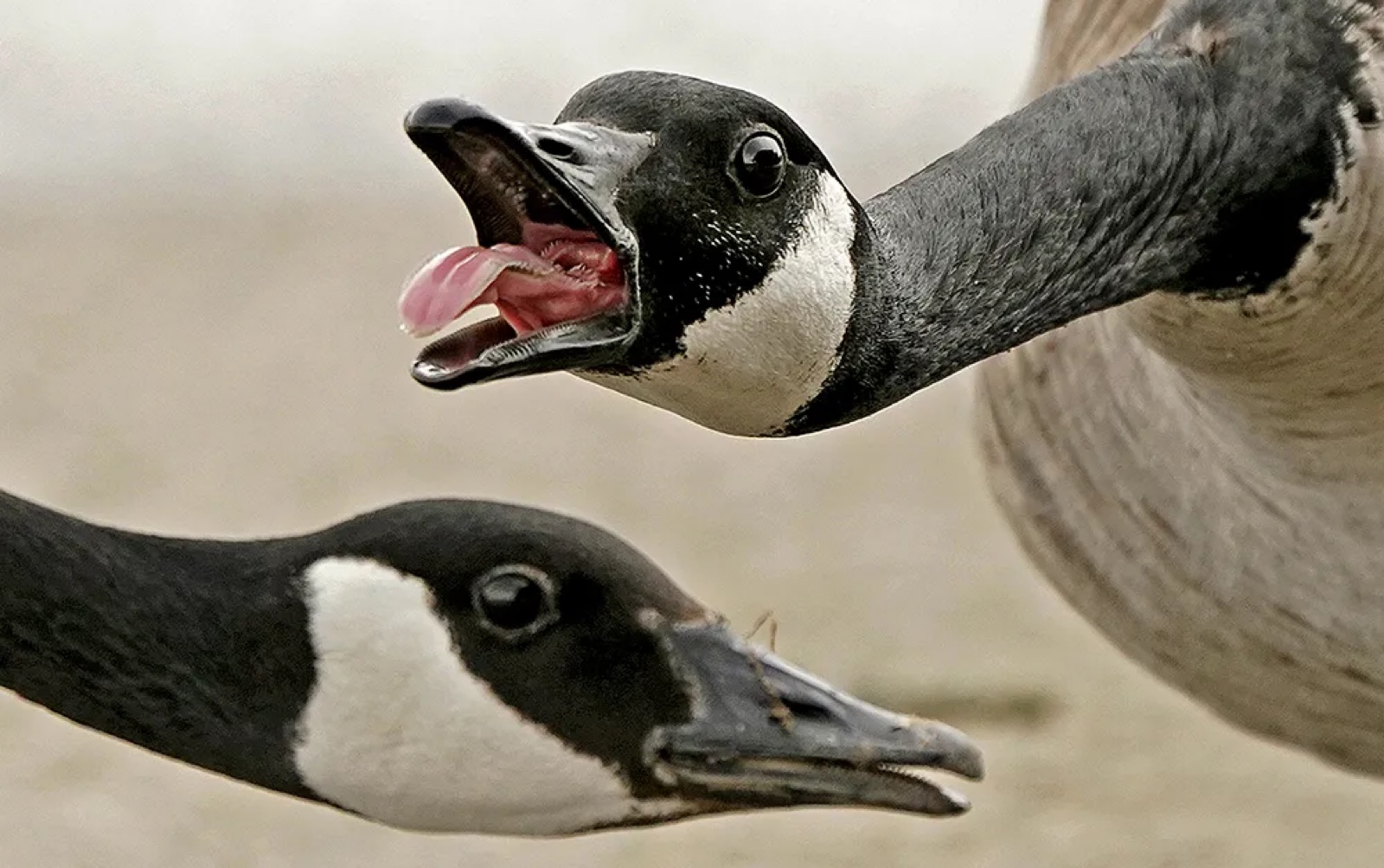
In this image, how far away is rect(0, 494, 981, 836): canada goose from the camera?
224 centimetres

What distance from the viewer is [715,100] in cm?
159

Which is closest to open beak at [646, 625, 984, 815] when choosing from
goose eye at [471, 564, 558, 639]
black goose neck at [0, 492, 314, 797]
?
goose eye at [471, 564, 558, 639]

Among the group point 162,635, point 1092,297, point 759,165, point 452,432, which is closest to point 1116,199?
point 1092,297

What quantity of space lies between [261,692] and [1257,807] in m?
2.39

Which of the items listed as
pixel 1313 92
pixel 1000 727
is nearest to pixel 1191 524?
pixel 1313 92

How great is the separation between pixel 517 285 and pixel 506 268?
0.01m

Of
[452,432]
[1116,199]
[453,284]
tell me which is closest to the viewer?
[453,284]

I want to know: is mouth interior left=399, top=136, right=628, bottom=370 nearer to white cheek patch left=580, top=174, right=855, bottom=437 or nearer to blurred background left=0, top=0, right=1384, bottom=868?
white cheek patch left=580, top=174, right=855, bottom=437

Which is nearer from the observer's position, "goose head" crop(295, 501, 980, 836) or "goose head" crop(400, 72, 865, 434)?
"goose head" crop(400, 72, 865, 434)

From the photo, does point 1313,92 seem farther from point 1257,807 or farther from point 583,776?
point 1257,807

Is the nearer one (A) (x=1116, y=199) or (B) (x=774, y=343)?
(B) (x=774, y=343)

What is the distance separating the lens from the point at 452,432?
6.02 metres

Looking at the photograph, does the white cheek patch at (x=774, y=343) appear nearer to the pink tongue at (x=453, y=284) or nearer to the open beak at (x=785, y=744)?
the pink tongue at (x=453, y=284)

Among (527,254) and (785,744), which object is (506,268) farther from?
(785,744)
